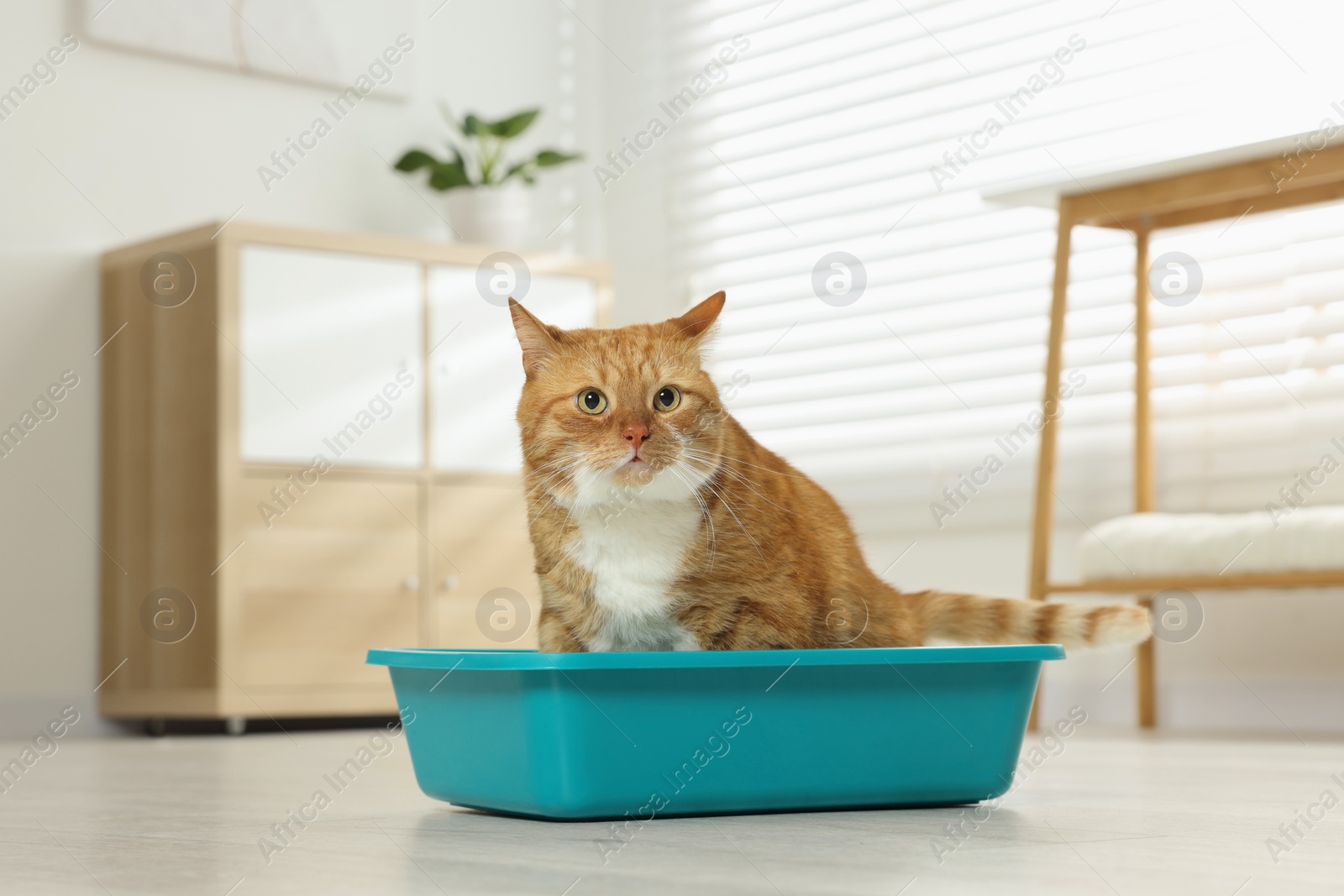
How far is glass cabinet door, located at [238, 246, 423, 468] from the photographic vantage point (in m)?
3.18

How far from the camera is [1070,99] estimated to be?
10.4ft

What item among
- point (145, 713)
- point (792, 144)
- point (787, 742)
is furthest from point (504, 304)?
point (787, 742)

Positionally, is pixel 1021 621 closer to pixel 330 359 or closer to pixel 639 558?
pixel 639 558

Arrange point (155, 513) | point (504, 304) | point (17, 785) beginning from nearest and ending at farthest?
1. point (17, 785)
2. point (155, 513)
3. point (504, 304)

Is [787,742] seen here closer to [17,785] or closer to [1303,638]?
[17,785]

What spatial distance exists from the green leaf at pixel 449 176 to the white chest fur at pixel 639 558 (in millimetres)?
2519

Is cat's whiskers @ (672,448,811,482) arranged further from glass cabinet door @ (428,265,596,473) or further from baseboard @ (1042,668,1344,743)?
glass cabinet door @ (428,265,596,473)

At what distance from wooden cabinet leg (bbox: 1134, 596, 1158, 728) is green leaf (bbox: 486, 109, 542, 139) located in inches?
74.6

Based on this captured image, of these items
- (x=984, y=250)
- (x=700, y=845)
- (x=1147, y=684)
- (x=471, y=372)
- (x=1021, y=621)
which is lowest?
(x=1147, y=684)

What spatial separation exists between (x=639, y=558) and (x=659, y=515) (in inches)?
1.7

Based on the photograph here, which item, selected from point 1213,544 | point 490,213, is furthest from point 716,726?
point 490,213

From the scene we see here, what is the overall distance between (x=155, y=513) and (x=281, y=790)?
163 centimetres

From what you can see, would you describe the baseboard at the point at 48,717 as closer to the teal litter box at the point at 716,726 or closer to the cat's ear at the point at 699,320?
the teal litter box at the point at 716,726

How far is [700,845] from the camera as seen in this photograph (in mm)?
1182
